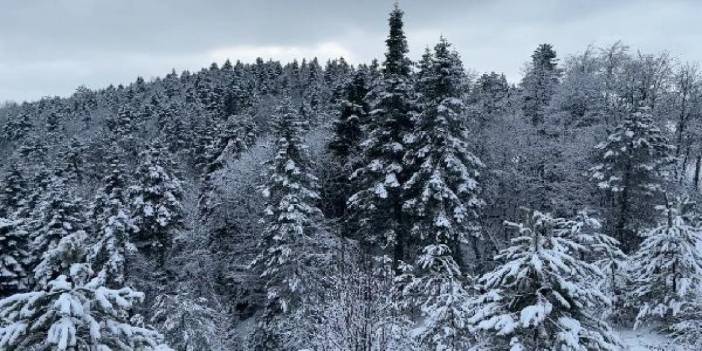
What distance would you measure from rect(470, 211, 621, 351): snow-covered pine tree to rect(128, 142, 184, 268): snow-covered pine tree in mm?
26987

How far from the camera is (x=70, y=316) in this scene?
6.20 m

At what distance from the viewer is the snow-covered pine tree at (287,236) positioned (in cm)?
2556

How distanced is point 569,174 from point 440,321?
24655 mm

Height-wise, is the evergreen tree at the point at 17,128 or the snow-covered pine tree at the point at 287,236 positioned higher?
the evergreen tree at the point at 17,128

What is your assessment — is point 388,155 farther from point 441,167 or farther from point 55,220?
point 55,220

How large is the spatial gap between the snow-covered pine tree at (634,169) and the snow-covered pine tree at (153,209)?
2680 centimetres

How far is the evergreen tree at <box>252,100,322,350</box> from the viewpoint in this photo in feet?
83.9

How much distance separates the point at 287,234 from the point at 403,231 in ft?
20.6

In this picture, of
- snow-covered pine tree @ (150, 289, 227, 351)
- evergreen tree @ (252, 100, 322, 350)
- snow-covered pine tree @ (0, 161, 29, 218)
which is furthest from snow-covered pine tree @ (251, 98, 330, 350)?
snow-covered pine tree @ (0, 161, 29, 218)

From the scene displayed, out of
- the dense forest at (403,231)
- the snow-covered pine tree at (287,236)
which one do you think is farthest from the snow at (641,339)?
the snow-covered pine tree at (287,236)

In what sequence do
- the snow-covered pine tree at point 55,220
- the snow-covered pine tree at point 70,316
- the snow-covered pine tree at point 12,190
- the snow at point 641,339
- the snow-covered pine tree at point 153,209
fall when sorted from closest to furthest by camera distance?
the snow-covered pine tree at point 70,316, the snow at point 641,339, the snow-covered pine tree at point 55,220, the snow-covered pine tree at point 153,209, the snow-covered pine tree at point 12,190

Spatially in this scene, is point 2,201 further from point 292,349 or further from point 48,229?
point 292,349

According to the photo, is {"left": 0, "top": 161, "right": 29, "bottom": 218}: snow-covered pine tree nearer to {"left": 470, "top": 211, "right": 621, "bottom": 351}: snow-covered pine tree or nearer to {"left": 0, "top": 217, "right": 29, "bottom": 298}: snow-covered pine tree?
{"left": 0, "top": 217, "right": 29, "bottom": 298}: snow-covered pine tree

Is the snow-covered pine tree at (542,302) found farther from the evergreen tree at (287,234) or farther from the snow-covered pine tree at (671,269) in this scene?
the evergreen tree at (287,234)
